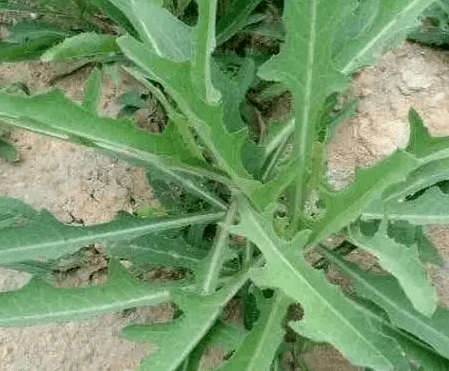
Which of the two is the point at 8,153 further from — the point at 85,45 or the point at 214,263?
the point at 214,263

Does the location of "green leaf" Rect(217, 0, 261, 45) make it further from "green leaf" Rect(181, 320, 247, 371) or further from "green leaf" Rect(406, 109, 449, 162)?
"green leaf" Rect(181, 320, 247, 371)

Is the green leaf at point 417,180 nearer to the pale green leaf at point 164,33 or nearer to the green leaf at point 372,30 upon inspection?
the green leaf at point 372,30

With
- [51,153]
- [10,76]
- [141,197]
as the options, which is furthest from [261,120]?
[10,76]

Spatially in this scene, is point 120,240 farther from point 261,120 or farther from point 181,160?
point 261,120

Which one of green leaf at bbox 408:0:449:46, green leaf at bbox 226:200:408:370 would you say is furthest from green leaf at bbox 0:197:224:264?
green leaf at bbox 408:0:449:46

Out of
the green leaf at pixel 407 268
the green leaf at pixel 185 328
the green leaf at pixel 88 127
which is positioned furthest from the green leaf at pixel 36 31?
the green leaf at pixel 407 268

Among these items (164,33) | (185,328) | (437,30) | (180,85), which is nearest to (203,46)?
(180,85)
